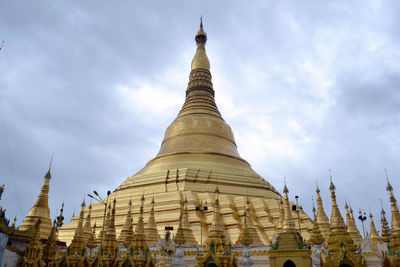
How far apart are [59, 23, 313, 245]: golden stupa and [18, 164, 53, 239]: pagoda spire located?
2.30 meters

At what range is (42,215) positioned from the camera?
23125mm

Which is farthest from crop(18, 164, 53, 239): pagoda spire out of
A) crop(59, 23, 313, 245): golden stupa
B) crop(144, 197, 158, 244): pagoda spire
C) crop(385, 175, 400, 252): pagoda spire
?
crop(385, 175, 400, 252): pagoda spire

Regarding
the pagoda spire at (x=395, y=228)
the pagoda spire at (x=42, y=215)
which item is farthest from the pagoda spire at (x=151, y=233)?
the pagoda spire at (x=395, y=228)

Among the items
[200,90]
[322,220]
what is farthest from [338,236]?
[200,90]

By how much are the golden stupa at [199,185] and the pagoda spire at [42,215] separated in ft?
7.53

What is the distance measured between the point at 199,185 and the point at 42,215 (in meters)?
11.8

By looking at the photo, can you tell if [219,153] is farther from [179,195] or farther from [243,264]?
[243,264]

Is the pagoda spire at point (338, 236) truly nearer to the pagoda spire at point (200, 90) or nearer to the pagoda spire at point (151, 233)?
the pagoda spire at point (151, 233)

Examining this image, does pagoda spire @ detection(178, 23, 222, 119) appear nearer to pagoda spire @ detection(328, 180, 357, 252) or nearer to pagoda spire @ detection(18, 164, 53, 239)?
pagoda spire @ detection(18, 164, 53, 239)

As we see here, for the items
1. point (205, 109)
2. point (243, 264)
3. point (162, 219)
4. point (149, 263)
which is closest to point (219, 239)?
point (243, 264)

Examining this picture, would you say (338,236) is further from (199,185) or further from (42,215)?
(42,215)

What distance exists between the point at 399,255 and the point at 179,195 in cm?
1481

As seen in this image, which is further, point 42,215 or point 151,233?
point 42,215

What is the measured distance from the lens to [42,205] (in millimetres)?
23688
